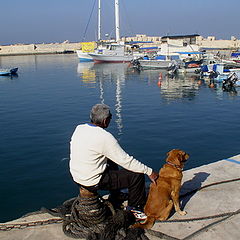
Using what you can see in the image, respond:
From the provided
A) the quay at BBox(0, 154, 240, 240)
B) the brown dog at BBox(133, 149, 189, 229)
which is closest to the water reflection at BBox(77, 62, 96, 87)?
the quay at BBox(0, 154, 240, 240)

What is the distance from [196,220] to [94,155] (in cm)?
170

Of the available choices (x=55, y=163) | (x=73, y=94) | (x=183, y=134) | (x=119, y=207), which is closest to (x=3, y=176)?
(x=55, y=163)

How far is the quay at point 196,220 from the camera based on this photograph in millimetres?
3838

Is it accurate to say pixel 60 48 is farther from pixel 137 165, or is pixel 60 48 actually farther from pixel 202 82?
pixel 137 165

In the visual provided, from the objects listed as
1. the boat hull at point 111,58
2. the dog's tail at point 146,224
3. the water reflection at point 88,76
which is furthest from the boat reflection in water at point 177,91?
the boat hull at point 111,58

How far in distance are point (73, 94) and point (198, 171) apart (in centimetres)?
1924

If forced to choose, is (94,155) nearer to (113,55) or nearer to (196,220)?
(196,220)

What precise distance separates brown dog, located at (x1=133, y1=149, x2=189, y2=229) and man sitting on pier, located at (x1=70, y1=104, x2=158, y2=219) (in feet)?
0.47

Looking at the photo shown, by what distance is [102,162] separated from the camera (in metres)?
3.91

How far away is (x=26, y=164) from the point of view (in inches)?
375

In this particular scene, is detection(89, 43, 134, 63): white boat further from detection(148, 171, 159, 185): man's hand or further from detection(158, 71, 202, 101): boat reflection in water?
detection(148, 171, 159, 185): man's hand

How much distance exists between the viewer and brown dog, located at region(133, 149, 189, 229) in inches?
158

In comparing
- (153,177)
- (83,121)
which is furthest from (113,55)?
(153,177)

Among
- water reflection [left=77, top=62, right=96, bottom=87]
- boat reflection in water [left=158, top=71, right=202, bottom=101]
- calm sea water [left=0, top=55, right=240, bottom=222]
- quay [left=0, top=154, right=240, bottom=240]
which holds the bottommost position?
calm sea water [left=0, top=55, right=240, bottom=222]
